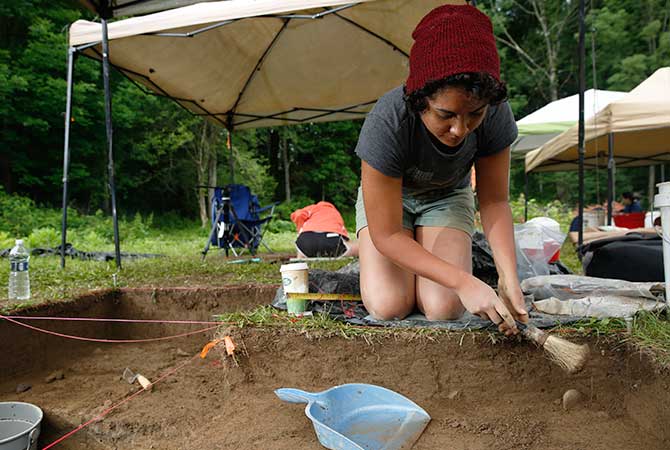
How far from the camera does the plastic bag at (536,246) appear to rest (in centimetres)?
303

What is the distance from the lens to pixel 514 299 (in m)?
1.58

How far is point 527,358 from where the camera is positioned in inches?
63.9

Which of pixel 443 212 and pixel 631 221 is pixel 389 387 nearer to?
pixel 443 212

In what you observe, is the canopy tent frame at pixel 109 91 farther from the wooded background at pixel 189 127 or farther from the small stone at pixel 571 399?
the wooded background at pixel 189 127

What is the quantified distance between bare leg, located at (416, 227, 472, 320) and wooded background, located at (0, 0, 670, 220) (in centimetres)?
586

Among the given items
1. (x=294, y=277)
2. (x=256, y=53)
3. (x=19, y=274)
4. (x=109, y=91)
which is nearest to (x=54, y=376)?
(x=19, y=274)

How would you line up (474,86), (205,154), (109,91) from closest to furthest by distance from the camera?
(474,86), (109,91), (205,154)

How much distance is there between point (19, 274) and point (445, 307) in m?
2.60

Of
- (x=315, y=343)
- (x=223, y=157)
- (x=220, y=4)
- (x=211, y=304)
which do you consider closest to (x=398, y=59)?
(x=220, y=4)

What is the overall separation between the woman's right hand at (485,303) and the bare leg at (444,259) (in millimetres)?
454

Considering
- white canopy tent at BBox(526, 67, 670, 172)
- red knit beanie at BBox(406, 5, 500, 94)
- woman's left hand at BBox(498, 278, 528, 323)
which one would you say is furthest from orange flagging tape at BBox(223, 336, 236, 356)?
white canopy tent at BBox(526, 67, 670, 172)

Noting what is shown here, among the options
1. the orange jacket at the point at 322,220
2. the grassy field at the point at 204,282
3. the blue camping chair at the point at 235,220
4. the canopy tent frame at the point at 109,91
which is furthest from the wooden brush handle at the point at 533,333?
the blue camping chair at the point at 235,220

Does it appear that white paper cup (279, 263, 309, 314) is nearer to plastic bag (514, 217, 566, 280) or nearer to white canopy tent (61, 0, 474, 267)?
plastic bag (514, 217, 566, 280)

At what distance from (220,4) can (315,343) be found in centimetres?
284
